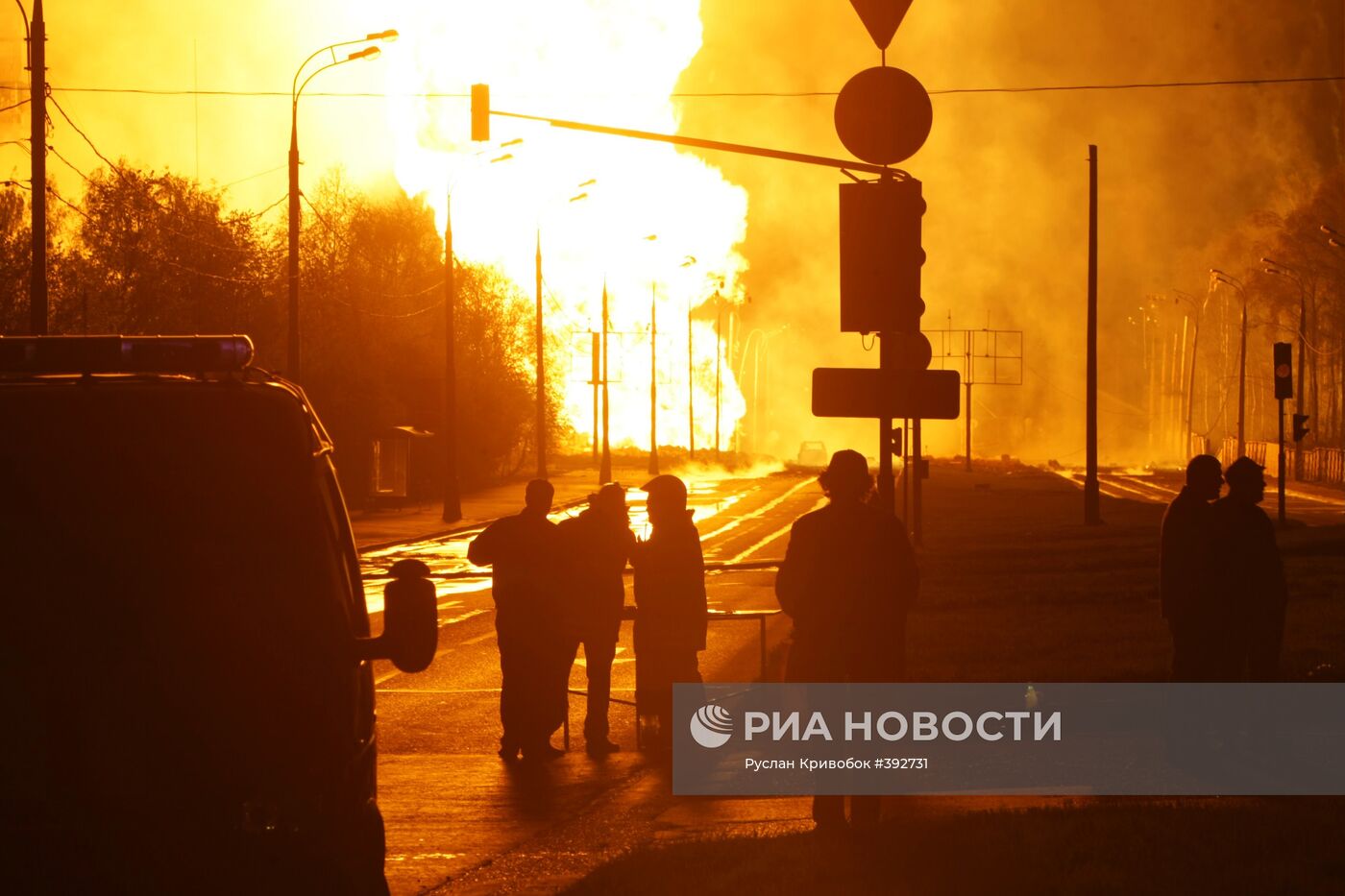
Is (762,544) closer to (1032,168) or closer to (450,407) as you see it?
(450,407)

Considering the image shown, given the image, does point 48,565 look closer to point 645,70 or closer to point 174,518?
point 174,518

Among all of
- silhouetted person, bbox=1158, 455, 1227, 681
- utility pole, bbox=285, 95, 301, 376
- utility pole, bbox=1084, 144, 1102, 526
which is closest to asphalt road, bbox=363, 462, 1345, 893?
silhouetted person, bbox=1158, 455, 1227, 681

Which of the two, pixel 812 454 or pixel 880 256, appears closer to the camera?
pixel 880 256

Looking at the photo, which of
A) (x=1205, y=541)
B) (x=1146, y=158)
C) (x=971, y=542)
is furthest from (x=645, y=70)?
(x=1146, y=158)

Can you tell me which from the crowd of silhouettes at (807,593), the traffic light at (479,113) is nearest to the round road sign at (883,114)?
the crowd of silhouettes at (807,593)

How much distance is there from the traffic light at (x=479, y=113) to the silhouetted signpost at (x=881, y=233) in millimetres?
12220

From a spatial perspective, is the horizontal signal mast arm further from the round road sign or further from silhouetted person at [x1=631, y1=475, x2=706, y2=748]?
silhouetted person at [x1=631, y1=475, x2=706, y2=748]

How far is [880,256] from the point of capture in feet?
33.5

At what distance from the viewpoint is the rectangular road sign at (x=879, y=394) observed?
33.8 ft

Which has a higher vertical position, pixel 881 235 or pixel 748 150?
pixel 748 150

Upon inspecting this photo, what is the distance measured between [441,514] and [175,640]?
155 feet

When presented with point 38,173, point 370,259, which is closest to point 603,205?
point 370,259

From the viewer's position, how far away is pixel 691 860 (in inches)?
341

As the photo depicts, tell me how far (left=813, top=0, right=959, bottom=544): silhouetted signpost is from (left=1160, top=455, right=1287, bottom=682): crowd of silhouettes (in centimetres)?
178
